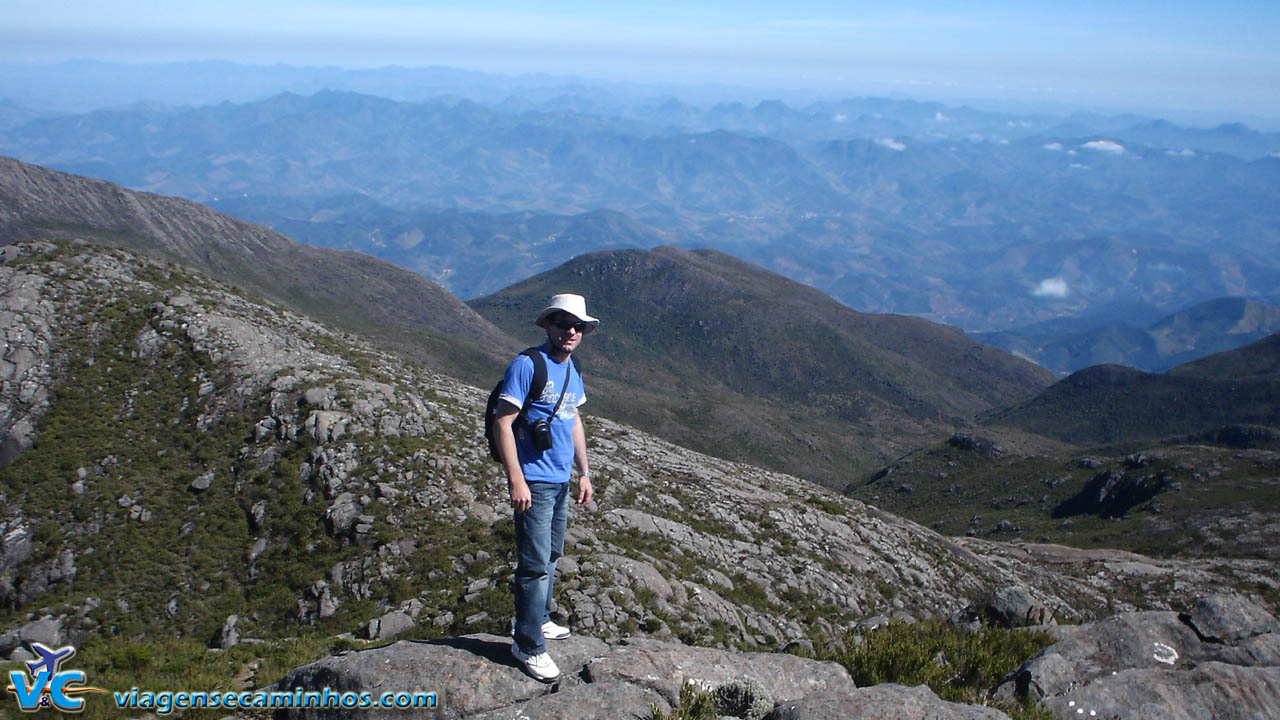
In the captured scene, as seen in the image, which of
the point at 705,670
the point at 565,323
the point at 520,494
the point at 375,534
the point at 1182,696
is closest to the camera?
the point at 520,494

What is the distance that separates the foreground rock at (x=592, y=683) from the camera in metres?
7.16

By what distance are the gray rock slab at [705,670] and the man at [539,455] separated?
2.76ft

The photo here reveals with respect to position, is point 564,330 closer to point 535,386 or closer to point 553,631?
point 535,386

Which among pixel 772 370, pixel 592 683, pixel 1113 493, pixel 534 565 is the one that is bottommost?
pixel 772 370

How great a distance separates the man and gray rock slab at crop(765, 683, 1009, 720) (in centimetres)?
296

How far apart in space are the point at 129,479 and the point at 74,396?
6979 millimetres

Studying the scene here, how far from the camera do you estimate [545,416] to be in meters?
8.05

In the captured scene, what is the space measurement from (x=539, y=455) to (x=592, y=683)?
9.22ft

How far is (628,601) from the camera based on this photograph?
14109 millimetres

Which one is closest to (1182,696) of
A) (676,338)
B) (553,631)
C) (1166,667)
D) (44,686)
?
(1166,667)

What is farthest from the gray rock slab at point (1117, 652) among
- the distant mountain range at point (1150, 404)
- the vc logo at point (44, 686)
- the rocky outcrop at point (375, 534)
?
the distant mountain range at point (1150, 404)

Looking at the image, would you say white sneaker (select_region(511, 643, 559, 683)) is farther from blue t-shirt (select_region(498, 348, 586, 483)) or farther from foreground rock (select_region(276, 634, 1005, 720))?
blue t-shirt (select_region(498, 348, 586, 483))

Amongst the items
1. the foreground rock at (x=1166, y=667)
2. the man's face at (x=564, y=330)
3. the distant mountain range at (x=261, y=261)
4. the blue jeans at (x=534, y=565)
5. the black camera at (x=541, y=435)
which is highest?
the man's face at (x=564, y=330)

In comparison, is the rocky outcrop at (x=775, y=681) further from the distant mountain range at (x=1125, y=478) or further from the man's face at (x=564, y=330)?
→ the distant mountain range at (x=1125, y=478)
